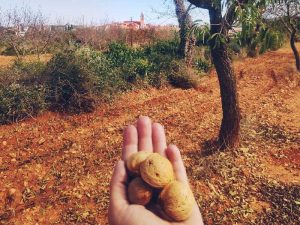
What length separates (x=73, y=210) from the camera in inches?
197

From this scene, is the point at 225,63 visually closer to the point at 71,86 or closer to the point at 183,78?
the point at 71,86

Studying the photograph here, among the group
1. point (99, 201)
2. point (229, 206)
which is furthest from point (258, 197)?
point (99, 201)

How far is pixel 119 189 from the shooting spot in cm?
265

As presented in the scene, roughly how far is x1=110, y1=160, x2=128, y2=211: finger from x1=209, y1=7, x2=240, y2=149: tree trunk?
3.78m

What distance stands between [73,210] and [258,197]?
294cm

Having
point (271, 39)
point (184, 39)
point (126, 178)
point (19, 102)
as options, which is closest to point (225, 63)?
point (126, 178)

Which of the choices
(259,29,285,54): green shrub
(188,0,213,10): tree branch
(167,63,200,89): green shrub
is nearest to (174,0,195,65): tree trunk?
(167,63,200,89): green shrub

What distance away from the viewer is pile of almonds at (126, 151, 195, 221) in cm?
252

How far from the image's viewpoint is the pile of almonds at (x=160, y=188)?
252 centimetres

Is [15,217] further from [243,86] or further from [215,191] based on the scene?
[243,86]

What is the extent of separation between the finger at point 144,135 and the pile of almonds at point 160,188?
0.48m

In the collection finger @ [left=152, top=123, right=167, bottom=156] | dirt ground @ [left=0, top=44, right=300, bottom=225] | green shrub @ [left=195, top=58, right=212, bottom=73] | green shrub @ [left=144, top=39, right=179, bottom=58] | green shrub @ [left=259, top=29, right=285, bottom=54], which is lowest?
dirt ground @ [left=0, top=44, right=300, bottom=225]

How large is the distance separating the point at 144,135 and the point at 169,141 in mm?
3947

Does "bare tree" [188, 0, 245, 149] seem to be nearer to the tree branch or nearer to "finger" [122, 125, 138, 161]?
the tree branch
